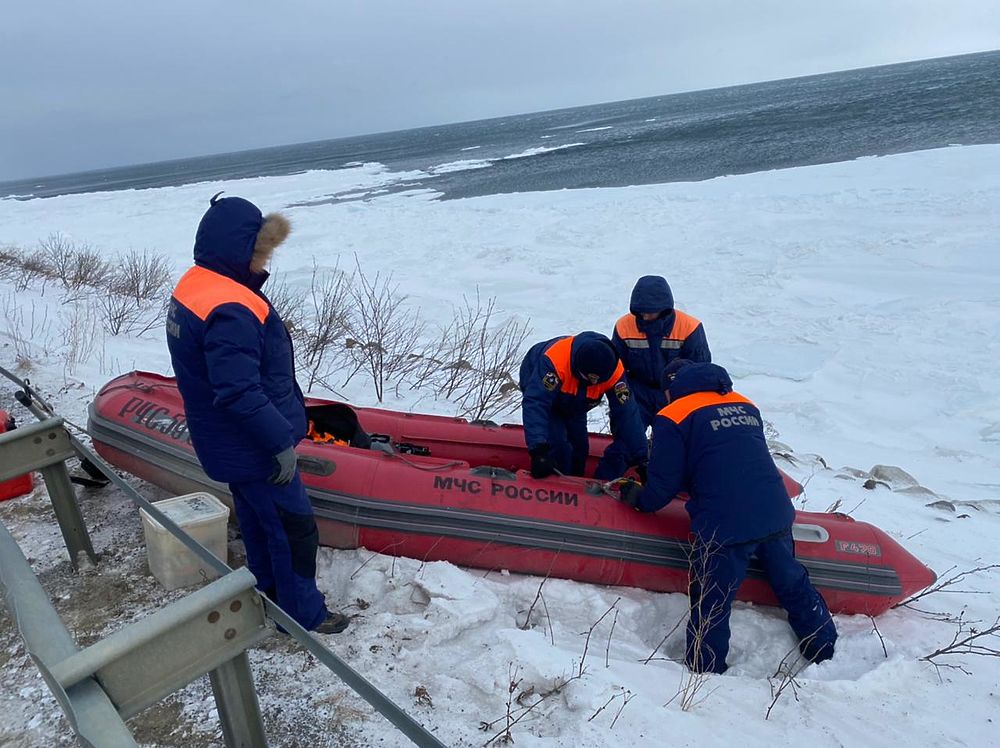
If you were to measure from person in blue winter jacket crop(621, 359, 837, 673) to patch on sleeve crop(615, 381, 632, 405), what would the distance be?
72cm

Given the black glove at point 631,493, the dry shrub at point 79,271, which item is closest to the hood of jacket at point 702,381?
the black glove at point 631,493

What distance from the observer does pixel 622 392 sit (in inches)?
155

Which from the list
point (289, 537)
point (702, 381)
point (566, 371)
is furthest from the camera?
point (566, 371)

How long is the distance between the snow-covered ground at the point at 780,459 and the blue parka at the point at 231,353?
2.52ft

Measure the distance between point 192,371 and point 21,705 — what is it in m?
1.19

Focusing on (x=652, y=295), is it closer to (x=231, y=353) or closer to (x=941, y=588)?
(x=941, y=588)

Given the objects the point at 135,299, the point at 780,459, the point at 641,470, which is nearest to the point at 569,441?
the point at 641,470

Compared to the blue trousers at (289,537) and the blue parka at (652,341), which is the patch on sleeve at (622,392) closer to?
the blue parka at (652,341)

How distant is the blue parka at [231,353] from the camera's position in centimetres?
222

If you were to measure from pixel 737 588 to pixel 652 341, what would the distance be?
5.50ft

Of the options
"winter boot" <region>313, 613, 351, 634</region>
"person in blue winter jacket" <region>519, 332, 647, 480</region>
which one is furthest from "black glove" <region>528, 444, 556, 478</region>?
"winter boot" <region>313, 613, 351, 634</region>

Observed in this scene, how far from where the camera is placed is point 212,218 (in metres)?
2.30

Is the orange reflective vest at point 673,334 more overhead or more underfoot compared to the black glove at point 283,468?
more underfoot

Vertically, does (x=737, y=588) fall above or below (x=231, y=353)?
below
